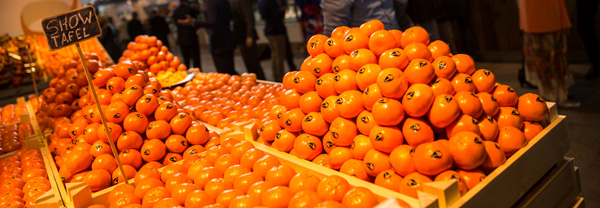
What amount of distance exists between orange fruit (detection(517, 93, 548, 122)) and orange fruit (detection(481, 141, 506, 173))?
380mm

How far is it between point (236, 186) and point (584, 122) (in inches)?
152

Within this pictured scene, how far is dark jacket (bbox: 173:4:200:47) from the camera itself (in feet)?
25.5

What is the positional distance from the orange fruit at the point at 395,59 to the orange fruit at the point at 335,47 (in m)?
0.32

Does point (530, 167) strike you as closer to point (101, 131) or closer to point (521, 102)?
point (521, 102)

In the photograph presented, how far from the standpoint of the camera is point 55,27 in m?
2.09

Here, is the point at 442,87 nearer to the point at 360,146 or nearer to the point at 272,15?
the point at 360,146

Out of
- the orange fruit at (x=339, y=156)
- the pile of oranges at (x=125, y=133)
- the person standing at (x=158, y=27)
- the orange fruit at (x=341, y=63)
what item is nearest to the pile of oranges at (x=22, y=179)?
the pile of oranges at (x=125, y=133)

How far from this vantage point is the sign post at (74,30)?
6.81 feet

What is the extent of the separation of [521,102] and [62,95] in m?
3.01

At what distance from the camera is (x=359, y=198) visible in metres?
1.46

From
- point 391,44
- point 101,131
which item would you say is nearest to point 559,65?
point 391,44

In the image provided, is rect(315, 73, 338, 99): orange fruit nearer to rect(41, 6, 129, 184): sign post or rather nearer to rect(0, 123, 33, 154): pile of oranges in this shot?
rect(41, 6, 129, 184): sign post

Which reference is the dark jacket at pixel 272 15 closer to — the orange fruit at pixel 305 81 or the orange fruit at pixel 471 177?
the orange fruit at pixel 305 81

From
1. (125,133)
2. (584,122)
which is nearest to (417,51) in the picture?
(125,133)
